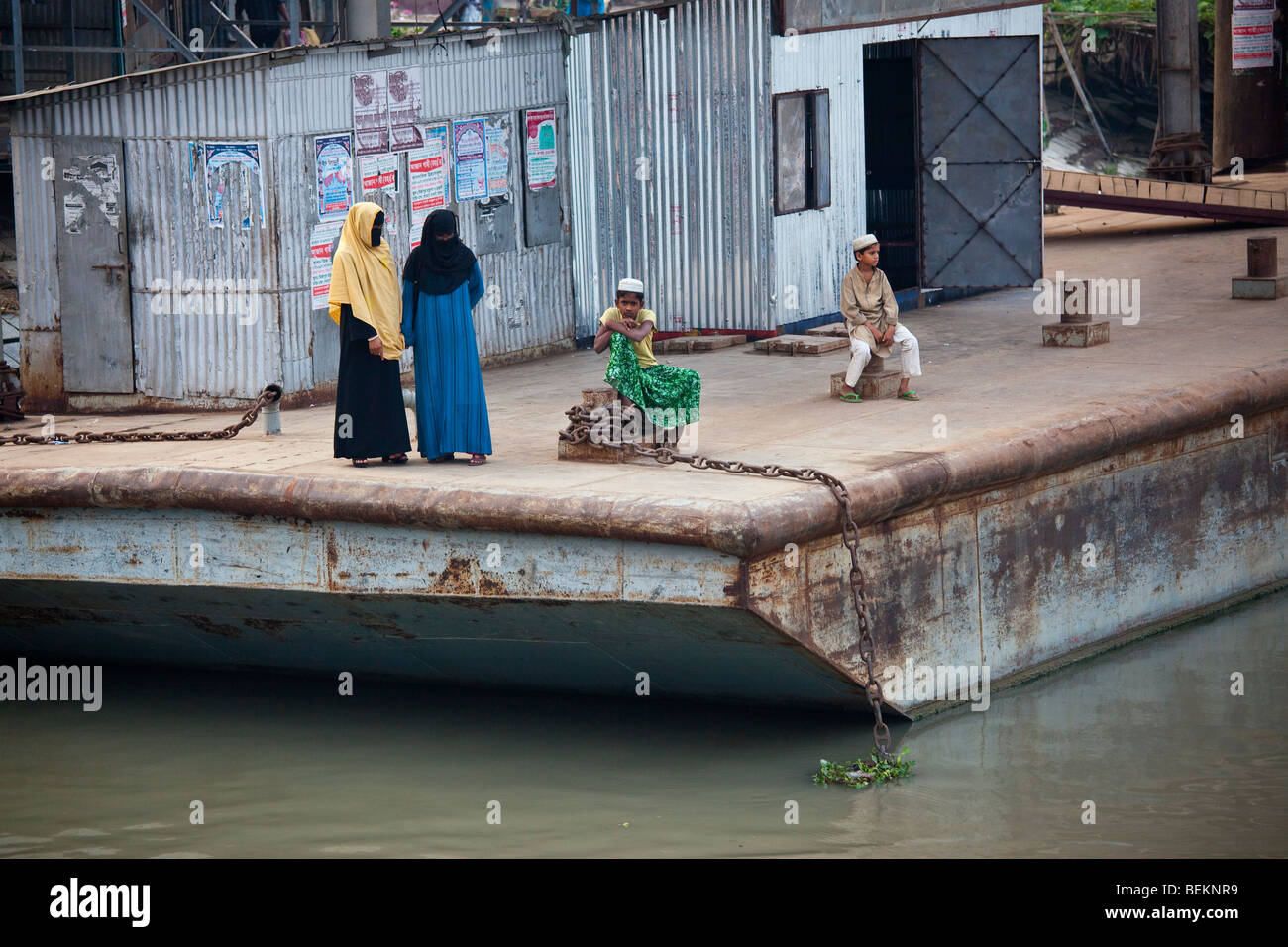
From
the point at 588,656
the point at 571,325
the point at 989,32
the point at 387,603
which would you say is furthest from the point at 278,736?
the point at 989,32

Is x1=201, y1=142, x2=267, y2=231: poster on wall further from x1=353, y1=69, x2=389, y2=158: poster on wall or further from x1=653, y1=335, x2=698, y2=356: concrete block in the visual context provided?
x1=653, y1=335, x2=698, y2=356: concrete block

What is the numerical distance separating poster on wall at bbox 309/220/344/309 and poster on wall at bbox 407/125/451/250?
2.67 feet

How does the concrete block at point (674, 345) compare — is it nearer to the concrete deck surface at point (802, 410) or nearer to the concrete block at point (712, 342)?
the concrete block at point (712, 342)

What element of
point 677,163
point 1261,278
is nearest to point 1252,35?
point 1261,278

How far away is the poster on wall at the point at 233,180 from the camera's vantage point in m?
11.9

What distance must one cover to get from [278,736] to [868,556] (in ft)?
10.4

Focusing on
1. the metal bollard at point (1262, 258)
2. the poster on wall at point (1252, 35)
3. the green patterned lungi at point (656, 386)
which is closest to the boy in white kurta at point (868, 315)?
the green patterned lungi at point (656, 386)

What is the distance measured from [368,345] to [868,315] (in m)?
3.46

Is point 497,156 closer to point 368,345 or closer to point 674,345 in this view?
point 674,345

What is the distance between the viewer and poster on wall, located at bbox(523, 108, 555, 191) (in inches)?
560

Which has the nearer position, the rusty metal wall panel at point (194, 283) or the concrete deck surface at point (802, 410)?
the concrete deck surface at point (802, 410)

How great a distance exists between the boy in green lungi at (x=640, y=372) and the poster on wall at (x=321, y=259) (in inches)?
117

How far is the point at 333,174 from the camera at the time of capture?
12.4m
